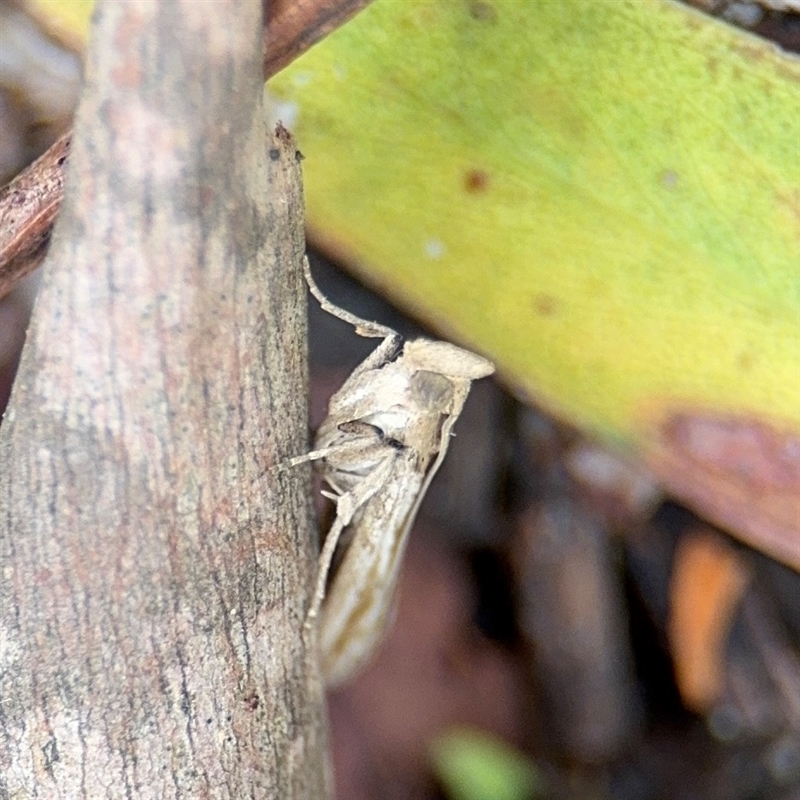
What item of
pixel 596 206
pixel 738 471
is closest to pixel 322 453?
pixel 596 206

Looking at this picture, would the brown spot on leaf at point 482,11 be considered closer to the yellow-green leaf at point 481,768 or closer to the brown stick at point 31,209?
the brown stick at point 31,209

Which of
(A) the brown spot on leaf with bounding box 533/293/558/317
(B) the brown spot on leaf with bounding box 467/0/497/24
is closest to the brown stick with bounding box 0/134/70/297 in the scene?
(B) the brown spot on leaf with bounding box 467/0/497/24

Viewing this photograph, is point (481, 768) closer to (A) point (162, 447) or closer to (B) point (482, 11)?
(A) point (162, 447)

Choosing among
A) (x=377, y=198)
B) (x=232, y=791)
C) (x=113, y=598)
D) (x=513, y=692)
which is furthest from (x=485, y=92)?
(x=513, y=692)

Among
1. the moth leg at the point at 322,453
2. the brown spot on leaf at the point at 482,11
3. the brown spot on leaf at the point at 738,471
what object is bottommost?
the brown spot on leaf at the point at 738,471

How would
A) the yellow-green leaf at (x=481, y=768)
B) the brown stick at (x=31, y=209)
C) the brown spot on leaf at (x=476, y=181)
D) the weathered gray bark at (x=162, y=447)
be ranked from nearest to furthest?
the weathered gray bark at (x=162, y=447), the brown stick at (x=31, y=209), the brown spot on leaf at (x=476, y=181), the yellow-green leaf at (x=481, y=768)

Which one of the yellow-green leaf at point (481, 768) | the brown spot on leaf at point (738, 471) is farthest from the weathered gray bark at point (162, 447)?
the yellow-green leaf at point (481, 768)

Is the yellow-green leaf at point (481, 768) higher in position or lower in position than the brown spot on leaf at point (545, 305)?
→ lower

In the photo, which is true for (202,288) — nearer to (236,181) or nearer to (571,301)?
(236,181)
